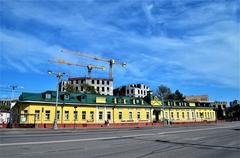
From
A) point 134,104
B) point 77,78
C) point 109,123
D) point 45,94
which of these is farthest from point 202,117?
point 77,78

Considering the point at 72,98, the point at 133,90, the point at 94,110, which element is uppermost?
the point at 133,90

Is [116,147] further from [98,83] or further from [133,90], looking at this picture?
[133,90]

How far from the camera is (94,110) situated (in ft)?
162

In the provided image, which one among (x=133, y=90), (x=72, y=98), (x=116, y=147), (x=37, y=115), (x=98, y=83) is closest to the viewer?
(x=116, y=147)

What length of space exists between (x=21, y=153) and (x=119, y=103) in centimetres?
4272

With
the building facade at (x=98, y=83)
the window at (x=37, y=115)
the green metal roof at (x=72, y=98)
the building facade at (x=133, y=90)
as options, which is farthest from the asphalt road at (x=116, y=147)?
the building facade at (x=133, y=90)

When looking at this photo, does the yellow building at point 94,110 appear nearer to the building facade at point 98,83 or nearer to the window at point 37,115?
the window at point 37,115

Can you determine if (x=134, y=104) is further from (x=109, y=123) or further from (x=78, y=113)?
(x=78, y=113)

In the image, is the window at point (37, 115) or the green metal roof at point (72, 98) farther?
the window at point (37, 115)

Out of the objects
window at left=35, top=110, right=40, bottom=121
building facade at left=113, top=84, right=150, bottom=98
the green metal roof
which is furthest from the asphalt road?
building facade at left=113, top=84, right=150, bottom=98

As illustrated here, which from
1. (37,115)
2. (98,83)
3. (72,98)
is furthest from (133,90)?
(37,115)

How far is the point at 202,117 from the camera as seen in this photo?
7412 cm

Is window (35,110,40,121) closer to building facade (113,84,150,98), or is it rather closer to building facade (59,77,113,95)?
building facade (59,77,113,95)

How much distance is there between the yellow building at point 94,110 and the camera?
4106cm
